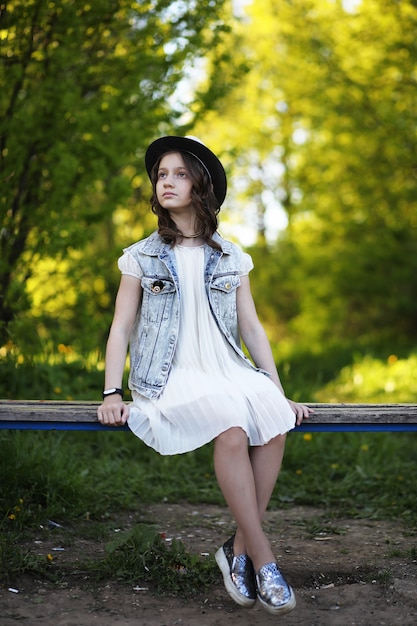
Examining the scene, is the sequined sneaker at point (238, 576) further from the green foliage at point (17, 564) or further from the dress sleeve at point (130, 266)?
the dress sleeve at point (130, 266)

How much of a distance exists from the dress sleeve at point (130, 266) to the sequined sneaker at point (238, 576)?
113 centimetres

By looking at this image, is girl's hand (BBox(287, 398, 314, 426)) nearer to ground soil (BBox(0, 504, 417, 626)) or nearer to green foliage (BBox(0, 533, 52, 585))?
ground soil (BBox(0, 504, 417, 626))

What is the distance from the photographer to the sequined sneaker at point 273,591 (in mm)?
2725

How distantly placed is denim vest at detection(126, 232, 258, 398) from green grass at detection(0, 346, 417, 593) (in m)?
0.69

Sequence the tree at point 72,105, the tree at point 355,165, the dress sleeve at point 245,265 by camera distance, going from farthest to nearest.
A: the tree at point 355,165 → the tree at point 72,105 → the dress sleeve at point 245,265

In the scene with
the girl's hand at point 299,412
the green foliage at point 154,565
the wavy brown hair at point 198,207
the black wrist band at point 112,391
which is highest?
the wavy brown hair at point 198,207

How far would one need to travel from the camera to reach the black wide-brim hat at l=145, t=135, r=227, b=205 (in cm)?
336

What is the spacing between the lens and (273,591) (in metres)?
2.75

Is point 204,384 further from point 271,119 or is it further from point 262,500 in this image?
point 271,119

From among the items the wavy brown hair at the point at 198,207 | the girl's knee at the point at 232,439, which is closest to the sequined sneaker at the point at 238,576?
the girl's knee at the point at 232,439

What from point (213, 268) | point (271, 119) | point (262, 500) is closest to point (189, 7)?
point (213, 268)

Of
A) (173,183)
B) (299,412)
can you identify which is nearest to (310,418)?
(299,412)

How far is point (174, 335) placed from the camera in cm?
324

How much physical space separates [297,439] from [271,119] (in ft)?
43.7
